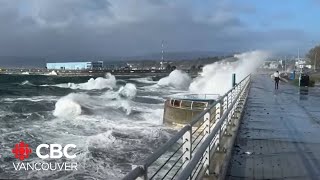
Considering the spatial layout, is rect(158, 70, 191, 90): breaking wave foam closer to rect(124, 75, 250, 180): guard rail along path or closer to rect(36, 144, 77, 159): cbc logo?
rect(36, 144, 77, 159): cbc logo

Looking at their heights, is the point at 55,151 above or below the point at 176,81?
above

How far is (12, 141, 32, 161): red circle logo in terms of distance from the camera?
61.2ft

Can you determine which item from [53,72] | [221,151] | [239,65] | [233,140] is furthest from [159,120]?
[53,72]

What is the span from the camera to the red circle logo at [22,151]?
18666 millimetres

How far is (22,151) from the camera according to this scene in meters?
19.9

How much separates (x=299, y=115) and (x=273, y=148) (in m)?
8.94

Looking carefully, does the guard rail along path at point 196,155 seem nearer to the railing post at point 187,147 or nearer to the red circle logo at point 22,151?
the railing post at point 187,147

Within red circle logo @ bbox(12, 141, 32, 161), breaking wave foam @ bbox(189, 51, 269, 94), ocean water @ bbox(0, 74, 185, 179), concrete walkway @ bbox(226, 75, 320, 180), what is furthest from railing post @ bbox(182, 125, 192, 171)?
breaking wave foam @ bbox(189, 51, 269, 94)

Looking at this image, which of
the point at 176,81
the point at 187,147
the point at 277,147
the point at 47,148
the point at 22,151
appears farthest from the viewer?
the point at 176,81

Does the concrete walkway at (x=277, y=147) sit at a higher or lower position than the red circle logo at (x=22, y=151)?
higher

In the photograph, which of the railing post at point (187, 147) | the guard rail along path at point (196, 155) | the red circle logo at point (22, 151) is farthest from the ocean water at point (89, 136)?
the railing post at point (187, 147)

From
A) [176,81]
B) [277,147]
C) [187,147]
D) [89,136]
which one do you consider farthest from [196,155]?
[176,81]

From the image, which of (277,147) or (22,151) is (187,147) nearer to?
(277,147)

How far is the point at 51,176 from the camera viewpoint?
15203 mm
